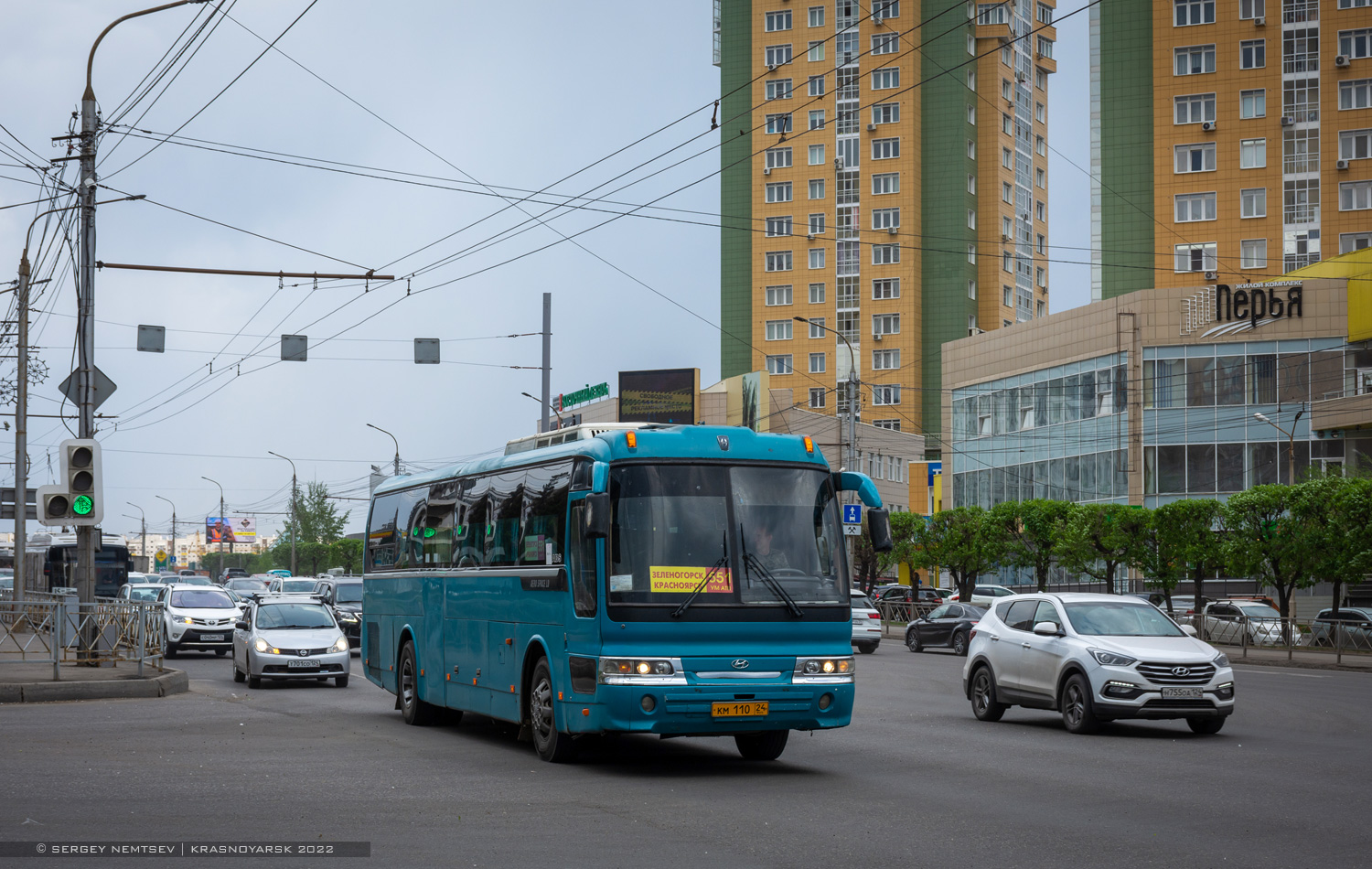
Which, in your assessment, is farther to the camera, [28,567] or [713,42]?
[713,42]

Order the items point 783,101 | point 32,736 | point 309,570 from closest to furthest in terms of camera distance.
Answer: point 32,736, point 783,101, point 309,570

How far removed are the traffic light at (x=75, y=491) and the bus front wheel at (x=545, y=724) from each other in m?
10.2

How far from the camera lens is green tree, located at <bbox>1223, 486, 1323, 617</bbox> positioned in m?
38.4

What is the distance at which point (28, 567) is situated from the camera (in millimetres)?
64688

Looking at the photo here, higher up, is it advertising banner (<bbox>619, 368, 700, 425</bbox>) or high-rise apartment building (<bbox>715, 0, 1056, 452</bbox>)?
high-rise apartment building (<bbox>715, 0, 1056, 452</bbox>)

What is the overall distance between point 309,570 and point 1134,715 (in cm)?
11938

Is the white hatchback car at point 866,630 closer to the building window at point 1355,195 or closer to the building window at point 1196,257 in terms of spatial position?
the building window at point 1196,257

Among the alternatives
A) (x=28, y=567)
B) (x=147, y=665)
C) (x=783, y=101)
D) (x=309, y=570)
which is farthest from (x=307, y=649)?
(x=309, y=570)

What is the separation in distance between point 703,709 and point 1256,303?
53172 mm

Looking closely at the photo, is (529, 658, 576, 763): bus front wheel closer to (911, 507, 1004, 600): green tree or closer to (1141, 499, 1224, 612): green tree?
(1141, 499, 1224, 612): green tree

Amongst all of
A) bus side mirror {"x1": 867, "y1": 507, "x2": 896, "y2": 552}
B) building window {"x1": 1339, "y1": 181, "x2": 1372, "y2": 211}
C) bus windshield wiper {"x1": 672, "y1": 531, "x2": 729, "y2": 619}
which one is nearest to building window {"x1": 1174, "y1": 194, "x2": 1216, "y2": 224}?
building window {"x1": 1339, "y1": 181, "x2": 1372, "y2": 211}

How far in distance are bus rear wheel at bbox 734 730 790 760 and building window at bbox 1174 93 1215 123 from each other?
66.5 m

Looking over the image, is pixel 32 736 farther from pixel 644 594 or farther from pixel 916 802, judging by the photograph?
pixel 916 802

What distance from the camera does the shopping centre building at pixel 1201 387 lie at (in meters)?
57.6
